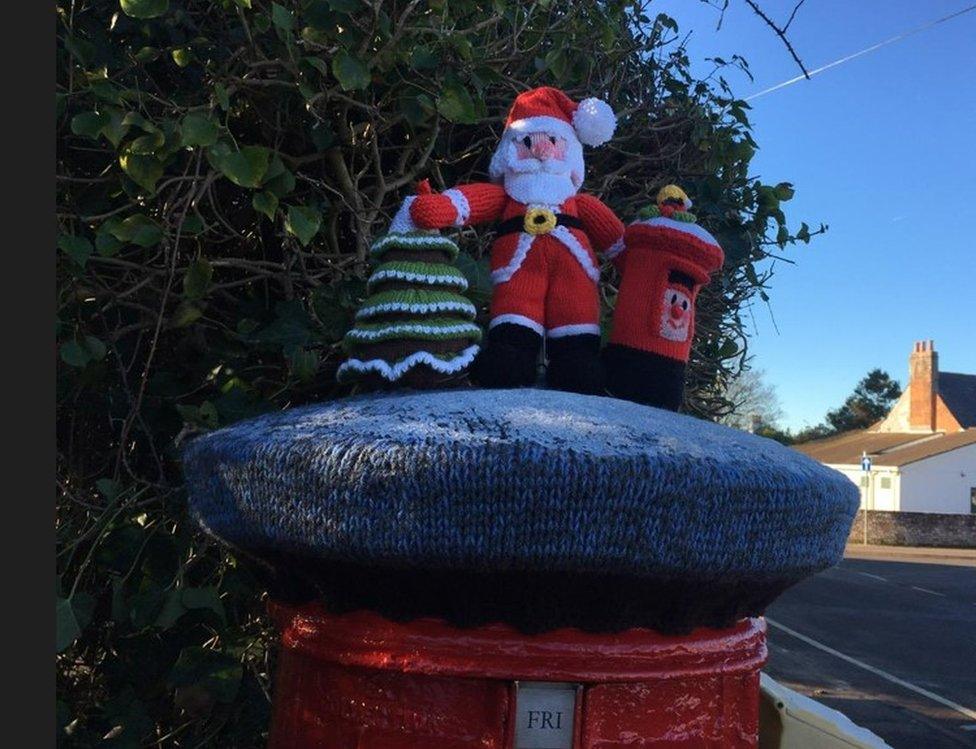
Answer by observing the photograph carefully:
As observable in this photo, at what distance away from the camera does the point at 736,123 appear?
271 centimetres

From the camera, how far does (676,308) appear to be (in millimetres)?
1354

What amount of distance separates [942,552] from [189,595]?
2671cm

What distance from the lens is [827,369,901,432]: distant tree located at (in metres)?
49.5

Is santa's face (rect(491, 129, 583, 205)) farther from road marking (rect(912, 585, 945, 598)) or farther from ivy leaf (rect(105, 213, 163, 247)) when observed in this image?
road marking (rect(912, 585, 945, 598))

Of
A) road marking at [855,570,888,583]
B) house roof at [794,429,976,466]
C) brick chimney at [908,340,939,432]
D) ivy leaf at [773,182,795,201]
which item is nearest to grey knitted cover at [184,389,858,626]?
ivy leaf at [773,182,795,201]

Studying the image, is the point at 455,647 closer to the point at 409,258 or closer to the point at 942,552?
the point at 409,258

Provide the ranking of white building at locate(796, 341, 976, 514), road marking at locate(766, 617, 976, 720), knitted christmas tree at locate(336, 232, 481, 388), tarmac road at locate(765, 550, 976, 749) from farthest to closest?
white building at locate(796, 341, 976, 514), road marking at locate(766, 617, 976, 720), tarmac road at locate(765, 550, 976, 749), knitted christmas tree at locate(336, 232, 481, 388)

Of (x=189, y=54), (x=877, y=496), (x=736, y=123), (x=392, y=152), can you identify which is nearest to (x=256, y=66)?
(x=189, y=54)

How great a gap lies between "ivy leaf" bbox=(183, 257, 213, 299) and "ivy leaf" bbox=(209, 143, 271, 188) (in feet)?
0.70

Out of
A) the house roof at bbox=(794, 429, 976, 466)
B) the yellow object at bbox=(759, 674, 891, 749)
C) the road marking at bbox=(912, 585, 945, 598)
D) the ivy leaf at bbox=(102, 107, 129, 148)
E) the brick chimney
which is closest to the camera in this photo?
the yellow object at bbox=(759, 674, 891, 749)

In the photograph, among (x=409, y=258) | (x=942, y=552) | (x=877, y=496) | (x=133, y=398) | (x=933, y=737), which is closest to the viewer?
(x=409, y=258)

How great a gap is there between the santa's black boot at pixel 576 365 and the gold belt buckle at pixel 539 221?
17cm

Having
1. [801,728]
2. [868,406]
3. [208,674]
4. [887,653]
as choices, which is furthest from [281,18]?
[868,406]

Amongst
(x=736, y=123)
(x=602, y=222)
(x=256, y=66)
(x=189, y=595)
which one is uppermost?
(x=736, y=123)
